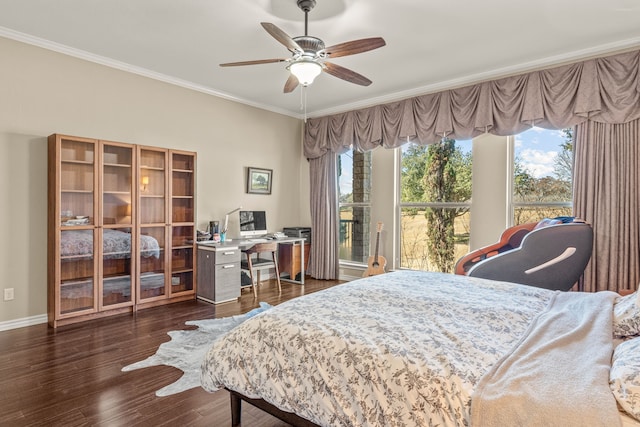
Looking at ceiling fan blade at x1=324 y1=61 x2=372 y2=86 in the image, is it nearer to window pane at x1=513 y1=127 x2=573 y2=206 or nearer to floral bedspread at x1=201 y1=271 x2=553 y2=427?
floral bedspread at x1=201 y1=271 x2=553 y2=427

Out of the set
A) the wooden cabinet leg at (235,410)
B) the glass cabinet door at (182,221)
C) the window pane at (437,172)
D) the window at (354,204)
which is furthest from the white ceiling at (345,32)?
the wooden cabinet leg at (235,410)

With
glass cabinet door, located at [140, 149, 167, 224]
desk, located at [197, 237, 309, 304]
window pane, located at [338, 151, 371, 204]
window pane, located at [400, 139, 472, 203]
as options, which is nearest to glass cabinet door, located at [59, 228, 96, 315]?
glass cabinet door, located at [140, 149, 167, 224]

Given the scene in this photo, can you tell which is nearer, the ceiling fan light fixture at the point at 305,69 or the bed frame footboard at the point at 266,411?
the bed frame footboard at the point at 266,411

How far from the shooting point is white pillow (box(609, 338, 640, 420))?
980 mm

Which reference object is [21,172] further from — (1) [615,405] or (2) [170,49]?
(1) [615,405]

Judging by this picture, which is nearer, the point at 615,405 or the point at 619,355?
the point at 615,405

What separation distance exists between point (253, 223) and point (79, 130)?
2.34m

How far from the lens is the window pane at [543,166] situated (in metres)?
3.78

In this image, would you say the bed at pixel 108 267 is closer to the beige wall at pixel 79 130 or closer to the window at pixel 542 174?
the beige wall at pixel 79 130

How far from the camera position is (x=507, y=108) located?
12.6ft

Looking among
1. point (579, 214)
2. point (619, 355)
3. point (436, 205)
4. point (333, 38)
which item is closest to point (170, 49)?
point (333, 38)

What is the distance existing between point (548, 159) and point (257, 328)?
12.3 feet

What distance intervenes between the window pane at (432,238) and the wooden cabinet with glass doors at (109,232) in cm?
295

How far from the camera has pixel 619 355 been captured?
4.01 feet
